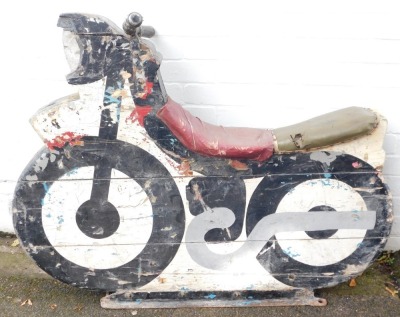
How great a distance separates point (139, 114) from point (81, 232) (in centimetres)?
63

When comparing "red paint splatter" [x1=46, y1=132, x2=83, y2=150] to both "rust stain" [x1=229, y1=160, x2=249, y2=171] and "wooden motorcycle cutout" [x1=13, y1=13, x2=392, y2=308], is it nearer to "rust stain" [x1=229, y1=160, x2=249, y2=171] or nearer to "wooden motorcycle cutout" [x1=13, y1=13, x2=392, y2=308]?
"wooden motorcycle cutout" [x1=13, y1=13, x2=392, y2=308]

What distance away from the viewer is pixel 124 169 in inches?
92.1

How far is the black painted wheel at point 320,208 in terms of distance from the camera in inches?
94.0

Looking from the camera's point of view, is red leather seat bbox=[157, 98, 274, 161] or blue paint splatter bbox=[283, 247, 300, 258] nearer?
red leather seat bbox=[157, 98, 274, 161]

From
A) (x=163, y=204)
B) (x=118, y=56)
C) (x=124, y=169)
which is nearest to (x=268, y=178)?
(x=163, y=204)

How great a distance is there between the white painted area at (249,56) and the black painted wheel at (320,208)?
0.37 metres

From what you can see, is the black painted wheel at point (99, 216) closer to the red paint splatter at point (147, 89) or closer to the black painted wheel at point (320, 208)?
the red paint splatter at point (147, 89)

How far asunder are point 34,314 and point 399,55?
7.16ft

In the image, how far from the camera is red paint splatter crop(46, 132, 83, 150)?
7.45ft

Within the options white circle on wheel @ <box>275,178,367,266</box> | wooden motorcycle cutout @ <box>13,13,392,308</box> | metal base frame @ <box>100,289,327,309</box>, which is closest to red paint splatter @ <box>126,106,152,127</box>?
wooden motorcycle cutout @ <box>13,13,392,308</box>

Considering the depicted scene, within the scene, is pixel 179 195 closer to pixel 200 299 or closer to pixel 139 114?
pixel 139 114

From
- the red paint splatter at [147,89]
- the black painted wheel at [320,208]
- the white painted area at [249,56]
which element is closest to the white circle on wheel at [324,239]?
the black painted wheel at [320,208]

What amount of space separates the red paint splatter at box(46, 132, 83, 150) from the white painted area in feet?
1.55

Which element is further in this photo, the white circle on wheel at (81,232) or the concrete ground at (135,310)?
the concrete ground at (135,310)
